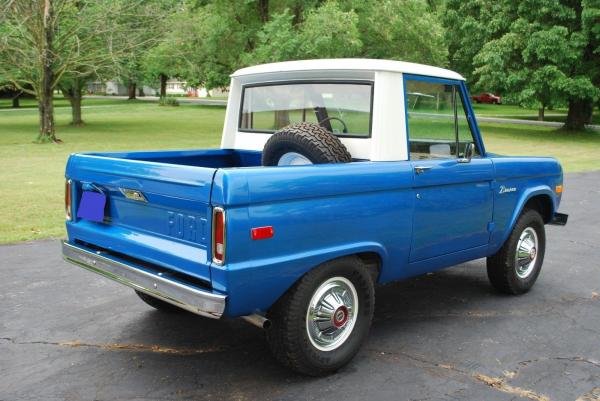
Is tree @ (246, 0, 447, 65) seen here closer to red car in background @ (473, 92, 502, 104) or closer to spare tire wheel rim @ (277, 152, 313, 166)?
spare tire wheel rim @ (277, 152, 313, 166)

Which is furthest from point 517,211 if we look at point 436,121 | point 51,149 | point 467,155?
point 51,149

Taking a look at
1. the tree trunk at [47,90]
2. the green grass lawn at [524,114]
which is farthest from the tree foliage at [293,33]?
the green grass lawn at [524,114]

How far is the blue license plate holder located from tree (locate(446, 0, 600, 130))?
22.7 m

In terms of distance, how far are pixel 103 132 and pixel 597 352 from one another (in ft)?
78.0

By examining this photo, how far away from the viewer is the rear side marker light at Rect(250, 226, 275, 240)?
3330mm

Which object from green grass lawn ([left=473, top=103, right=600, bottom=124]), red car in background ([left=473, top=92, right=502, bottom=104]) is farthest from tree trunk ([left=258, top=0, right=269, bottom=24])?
red car in background ([left=473, top=92, right=502, bottom=104])

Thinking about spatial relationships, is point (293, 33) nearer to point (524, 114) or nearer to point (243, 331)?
point (243, 331)

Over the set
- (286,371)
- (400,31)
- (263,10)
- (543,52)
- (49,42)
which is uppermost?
(263,10)

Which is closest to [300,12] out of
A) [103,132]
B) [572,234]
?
[103,132]

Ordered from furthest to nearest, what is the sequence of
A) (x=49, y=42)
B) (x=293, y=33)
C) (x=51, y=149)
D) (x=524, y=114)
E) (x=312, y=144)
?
(x=524, y=114)
(x=293, y=33)
(x=49, y=42)
(x=51, y=149)
(x=312, y=144)

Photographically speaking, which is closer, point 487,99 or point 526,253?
point 526,253

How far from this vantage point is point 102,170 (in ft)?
13.3

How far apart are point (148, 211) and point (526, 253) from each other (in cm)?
343

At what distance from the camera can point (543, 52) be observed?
934 inches
